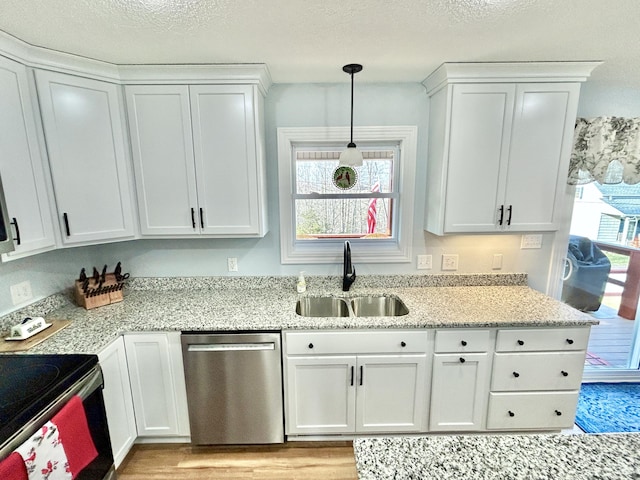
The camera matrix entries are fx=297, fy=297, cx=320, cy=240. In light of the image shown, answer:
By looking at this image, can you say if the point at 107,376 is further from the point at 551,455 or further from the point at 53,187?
the point at 551,455

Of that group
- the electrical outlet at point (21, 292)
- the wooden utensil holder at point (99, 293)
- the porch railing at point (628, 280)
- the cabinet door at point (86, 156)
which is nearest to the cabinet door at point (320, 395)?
the wooden utensil holder at point (99, 293)

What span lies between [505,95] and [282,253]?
6.07 feet

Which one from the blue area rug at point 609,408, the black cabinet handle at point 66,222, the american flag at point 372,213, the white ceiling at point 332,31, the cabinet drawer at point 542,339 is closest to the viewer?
the white ceiling at point 332,31

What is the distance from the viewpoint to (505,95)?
6.16 feet

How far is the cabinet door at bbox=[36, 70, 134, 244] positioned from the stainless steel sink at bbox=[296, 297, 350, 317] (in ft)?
4.43

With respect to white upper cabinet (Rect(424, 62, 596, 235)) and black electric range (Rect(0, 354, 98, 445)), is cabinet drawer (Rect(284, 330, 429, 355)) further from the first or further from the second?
black electric range (Rect(0, 354, 98, 445))

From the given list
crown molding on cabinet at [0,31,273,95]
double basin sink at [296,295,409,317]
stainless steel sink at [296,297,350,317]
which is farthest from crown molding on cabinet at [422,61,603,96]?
stainless steel sink at [296,297,350,317]

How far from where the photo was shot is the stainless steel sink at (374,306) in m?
2.27

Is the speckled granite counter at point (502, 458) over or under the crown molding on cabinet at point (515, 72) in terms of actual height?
under

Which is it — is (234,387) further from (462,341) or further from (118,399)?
(462,341)

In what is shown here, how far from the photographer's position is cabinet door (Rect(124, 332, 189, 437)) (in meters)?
1.79

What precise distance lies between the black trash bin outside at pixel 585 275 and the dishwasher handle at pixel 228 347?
2.51 m

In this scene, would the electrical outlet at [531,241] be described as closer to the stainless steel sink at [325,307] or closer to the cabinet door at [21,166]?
the stainless steel sink at [325,307]

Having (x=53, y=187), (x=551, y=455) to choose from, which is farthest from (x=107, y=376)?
(x=551, y=455)
